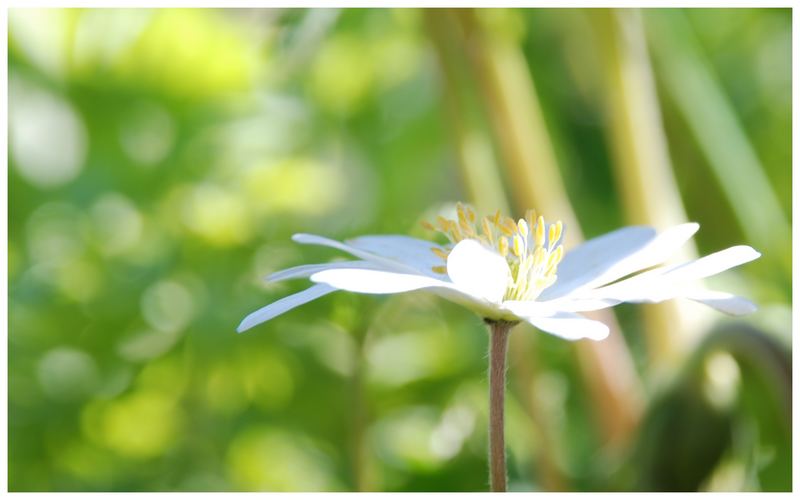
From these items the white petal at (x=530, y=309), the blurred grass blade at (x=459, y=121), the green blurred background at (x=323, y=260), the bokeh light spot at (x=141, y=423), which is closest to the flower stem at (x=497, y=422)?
the white petal at (x=530, y=309)

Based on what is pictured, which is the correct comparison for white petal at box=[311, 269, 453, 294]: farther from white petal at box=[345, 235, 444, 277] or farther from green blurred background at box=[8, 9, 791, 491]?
green blurred background at box=[8, 9, 791, 491]

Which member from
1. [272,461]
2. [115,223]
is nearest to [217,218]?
[115,223]

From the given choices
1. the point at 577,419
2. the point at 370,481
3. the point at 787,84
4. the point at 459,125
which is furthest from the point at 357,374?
the point at 787,84

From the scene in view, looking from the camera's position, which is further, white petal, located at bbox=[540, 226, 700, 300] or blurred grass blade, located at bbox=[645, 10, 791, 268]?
blurred grass blade, located at bbox=[645, 10, 791, 268]

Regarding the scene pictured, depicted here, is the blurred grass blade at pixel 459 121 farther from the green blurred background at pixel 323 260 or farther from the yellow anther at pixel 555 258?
the yellow anther at pixel 555 258

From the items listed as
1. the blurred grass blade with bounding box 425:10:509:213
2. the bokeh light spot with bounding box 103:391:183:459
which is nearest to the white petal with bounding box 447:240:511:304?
A: the blurred grass blade with bounding box 425:10:509:213

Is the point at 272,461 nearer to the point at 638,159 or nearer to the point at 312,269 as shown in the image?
the point at 638,159

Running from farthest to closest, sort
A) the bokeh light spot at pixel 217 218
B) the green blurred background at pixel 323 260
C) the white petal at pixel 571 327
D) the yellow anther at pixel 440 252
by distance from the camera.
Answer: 1. the bokeh light spot at pixel 217 218
2. the green blurred background at pixel 323 260
3. the yellow anther at pixel 440 252
4. the white petal at pixel 571 327
